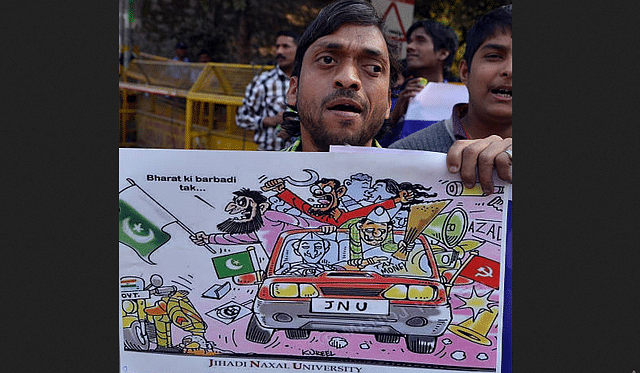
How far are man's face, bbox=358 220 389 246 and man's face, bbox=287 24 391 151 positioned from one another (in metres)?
0.48

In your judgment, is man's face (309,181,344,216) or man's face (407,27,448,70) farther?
man's face (407,27,448,70)

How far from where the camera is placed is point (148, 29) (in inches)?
427

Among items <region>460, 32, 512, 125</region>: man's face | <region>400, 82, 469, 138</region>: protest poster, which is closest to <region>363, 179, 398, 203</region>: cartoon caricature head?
<region>460, 32, 512, 125</region>: man's face

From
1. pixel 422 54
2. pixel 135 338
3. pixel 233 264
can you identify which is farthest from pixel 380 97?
pixel 422 54

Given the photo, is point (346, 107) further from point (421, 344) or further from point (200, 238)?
point (421, 344)

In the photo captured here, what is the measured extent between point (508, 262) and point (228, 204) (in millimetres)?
911

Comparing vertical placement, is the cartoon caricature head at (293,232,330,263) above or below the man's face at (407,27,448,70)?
below

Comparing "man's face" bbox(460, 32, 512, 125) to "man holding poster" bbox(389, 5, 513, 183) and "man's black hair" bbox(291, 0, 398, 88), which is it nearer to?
"man holding poster" bbox(389, 5, 513, 183)

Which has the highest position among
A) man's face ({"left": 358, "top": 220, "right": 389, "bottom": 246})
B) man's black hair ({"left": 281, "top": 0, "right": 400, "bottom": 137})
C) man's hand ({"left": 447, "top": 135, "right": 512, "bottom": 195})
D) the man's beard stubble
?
man's black hair ({"left": 281, "top": 0, "right": 400, "bottom": 137})

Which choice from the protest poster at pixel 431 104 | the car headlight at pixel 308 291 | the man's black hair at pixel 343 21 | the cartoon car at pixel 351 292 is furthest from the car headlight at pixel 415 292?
the protest poster at pixel 431 104

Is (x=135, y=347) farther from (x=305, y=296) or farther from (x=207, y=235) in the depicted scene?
(x=305, y=296)

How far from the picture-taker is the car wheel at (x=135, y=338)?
1966 mm

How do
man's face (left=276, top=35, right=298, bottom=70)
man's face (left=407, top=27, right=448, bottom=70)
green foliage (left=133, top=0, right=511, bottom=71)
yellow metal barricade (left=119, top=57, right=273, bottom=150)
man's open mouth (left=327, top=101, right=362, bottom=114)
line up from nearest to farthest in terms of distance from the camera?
1. man's open mouth (left=327, top=101, right=362, bottom=114)
2. man's face (left=407, top=27, right=448, bottom=70)
3. man's face (left=276, top=35, right=298, bottom=70)
4. yellow metal barricade (left=119, top=57, right=273, bottom=150)
5. green foliage (left=133, top=0, right=511, bottom=71)

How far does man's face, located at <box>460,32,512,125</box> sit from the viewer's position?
257 centimetres
